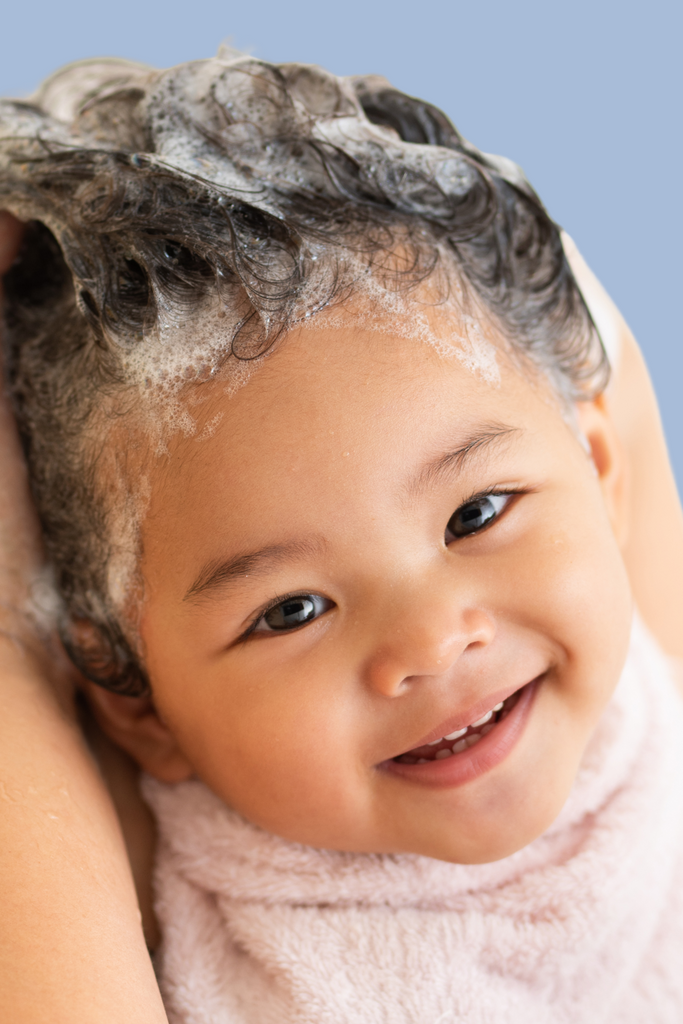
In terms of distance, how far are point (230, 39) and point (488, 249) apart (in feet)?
1.42

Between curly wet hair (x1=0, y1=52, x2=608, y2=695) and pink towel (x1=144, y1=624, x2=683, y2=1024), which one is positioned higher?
curly wet hair (x1=0, y1=52, x2=608, y2=695)

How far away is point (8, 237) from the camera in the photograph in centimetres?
113

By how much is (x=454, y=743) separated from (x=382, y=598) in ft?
0.70

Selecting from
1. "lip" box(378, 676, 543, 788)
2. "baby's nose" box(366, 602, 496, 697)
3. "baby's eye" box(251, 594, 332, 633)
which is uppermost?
"baby's eye" box(251, 594, 332, 633)

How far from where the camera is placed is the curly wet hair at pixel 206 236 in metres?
0.94

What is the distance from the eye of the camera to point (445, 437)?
0.92m

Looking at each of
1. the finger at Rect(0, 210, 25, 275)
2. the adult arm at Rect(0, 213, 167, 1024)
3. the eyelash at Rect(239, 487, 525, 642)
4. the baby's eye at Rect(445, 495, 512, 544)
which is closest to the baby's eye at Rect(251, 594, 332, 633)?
the eyelash at Rect(239, 487, 525, 642)

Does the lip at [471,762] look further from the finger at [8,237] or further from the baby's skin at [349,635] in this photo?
the finger at [8,237]

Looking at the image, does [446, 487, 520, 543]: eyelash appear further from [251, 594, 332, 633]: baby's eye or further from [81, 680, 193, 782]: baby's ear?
[81, 680, 193, 782]: baby's ear

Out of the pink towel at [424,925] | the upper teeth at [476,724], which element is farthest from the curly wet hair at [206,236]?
the upper teeth at [476,724]

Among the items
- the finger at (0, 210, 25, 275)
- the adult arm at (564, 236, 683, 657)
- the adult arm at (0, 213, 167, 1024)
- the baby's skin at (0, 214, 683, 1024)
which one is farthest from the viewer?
the adult arm at (564, 236, 683, 657)

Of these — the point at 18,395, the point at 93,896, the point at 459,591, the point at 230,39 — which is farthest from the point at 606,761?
the point at 230,39

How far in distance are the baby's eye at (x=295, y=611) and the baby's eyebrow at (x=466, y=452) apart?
0.16 m

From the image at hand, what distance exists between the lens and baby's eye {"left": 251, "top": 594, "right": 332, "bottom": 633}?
0.94 metres
